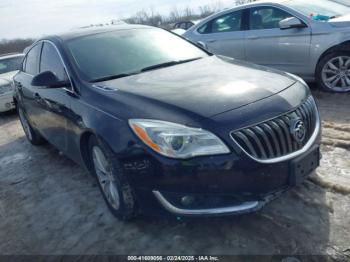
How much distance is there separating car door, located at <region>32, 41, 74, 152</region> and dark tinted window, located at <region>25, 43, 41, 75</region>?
0.23 metres

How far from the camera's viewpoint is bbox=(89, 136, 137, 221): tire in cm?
255

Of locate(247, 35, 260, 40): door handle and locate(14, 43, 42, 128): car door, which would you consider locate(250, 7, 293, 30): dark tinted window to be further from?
locate(14, 43, 42, 128): car door

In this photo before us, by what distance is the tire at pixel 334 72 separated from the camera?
5.10 m

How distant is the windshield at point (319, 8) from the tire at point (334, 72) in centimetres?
61

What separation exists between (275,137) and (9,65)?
8.94 meters

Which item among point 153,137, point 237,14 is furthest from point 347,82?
point 153,137

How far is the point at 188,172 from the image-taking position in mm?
2211

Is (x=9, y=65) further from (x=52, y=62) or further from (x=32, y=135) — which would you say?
(x=52, y=62)

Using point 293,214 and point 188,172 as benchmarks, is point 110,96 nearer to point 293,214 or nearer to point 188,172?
point 188,172

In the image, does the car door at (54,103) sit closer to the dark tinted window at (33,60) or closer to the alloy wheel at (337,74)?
the dark tinted window at (33,60)

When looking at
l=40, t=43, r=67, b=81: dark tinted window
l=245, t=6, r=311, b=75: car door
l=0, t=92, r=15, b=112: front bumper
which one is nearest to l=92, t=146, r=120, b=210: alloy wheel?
l=40, t=43, r=67, b=81: dark tinted window

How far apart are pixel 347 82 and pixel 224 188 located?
151 inches

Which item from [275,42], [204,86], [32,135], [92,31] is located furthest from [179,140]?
[275,42]

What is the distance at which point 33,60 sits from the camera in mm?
4586
